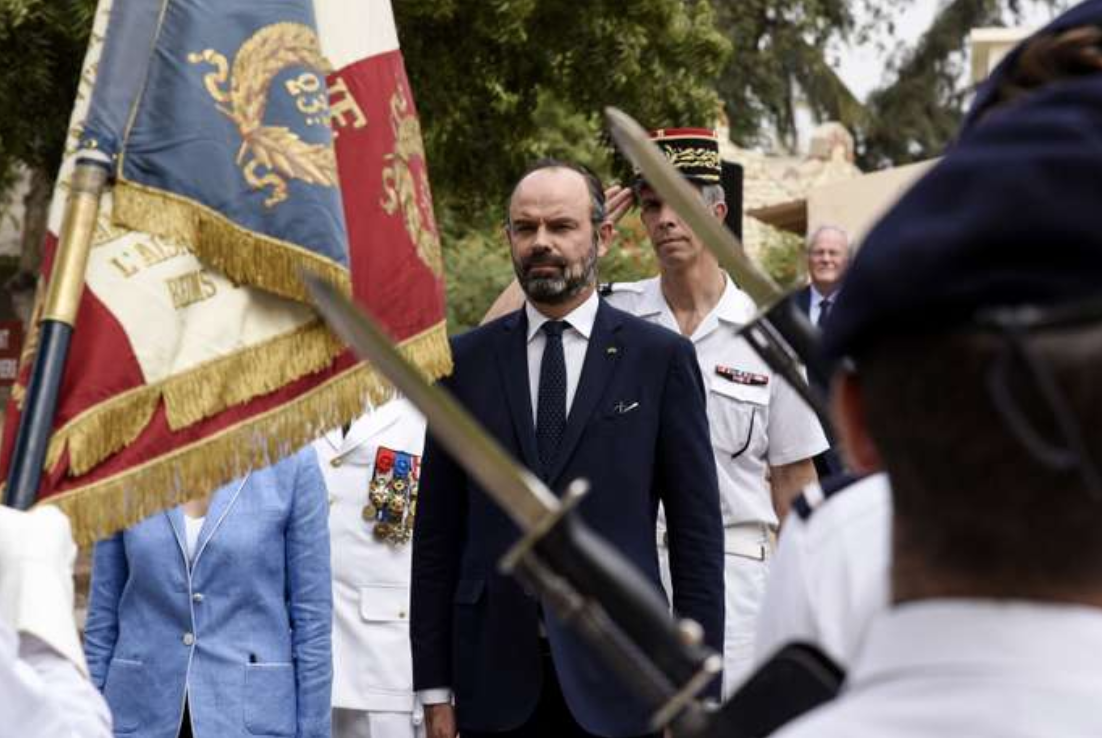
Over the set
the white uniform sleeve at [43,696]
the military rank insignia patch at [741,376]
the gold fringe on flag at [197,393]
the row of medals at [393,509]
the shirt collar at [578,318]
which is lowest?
the row of medals at [393,509]

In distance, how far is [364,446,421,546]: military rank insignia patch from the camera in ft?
21.4

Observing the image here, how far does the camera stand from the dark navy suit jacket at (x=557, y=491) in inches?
197

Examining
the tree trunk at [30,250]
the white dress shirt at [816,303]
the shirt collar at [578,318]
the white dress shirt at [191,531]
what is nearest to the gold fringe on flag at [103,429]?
the shirt collar at [578,318]

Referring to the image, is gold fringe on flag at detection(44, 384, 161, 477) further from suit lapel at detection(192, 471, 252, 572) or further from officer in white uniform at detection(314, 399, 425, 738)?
officer in white uniform at detection(314, 399, 425, 738)

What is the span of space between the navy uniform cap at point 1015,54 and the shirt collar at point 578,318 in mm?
2623

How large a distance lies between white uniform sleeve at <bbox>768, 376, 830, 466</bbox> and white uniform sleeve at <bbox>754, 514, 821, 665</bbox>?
3558mm

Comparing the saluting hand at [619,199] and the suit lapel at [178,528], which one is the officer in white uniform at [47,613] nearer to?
the suit lapel at [178,528]

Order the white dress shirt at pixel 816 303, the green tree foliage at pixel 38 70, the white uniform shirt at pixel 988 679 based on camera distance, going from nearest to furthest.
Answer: the white uniform shirt at pixel 988 679 → the white dress shirt at pixel 816 303 → the green tree foliage at pixel 38 70

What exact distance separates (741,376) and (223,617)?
5.32 feet

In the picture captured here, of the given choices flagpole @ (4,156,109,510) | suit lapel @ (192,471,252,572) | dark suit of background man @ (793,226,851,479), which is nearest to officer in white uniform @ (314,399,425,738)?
suit lapel @ (192,471,252,572)

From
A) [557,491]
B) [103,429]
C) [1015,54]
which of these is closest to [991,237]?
[1015,54]

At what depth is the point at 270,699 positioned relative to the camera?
19.5ft

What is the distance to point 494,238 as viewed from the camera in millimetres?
23406

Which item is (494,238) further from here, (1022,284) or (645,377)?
(1022,284)
